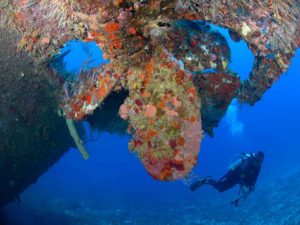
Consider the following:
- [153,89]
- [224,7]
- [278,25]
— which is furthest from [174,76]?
[278,25]

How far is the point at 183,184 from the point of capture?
53.6 feet

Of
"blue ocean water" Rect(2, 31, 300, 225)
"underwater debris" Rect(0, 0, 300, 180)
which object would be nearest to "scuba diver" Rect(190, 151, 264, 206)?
"blue ocean water" Rect(2, 31, 300, 225)

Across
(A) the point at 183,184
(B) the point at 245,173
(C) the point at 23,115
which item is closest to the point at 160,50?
(C) the point at 23,115

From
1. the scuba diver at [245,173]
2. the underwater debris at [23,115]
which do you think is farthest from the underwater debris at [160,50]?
the scuba diver at [245,173]

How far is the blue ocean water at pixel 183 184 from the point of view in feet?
47.6

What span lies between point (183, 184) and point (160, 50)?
1390 centimetres

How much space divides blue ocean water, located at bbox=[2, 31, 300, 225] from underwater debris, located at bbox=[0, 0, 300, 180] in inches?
21.3

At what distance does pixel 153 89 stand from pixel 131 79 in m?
0.33

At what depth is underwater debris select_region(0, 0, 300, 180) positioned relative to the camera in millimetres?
3039

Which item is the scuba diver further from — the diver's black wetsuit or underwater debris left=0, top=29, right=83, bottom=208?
underwater debris left=0, top=29, right=83, bottom=208

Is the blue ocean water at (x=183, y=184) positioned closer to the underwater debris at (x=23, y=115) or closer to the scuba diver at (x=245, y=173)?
the underwater debris at (x=23, y=115)

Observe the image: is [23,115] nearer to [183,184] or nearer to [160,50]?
[160,50]

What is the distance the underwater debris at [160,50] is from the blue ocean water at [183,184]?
54 cm

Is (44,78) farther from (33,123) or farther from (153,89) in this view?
(153,89)
